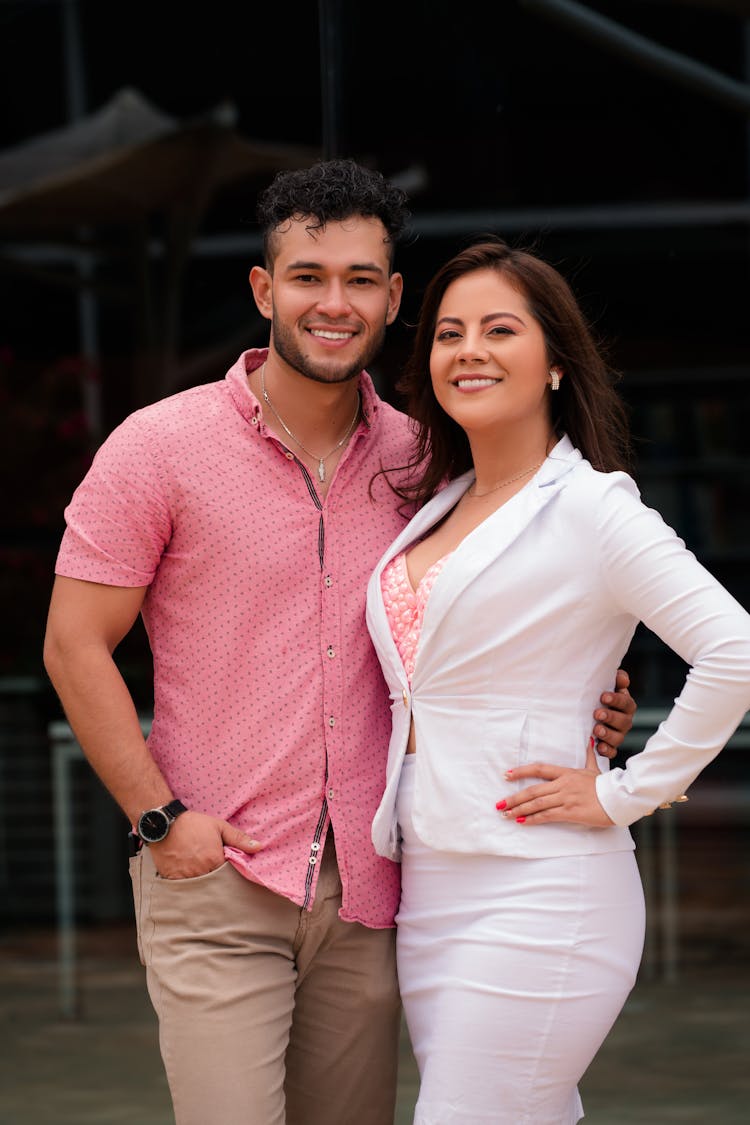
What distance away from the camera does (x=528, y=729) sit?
2.33 m

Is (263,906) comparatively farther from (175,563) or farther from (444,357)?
(444,357)

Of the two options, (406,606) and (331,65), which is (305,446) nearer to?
(406,606)

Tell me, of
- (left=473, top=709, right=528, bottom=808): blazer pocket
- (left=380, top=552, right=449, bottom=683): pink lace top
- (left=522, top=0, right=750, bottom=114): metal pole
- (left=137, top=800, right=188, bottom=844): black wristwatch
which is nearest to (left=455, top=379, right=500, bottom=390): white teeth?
(left=380, top=552, right=449, bottom=683): pink lace top

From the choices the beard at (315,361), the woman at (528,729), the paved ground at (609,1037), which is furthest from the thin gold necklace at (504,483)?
the paved ground at (609,1037)

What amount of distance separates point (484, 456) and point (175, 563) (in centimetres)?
46

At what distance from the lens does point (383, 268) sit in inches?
99.9

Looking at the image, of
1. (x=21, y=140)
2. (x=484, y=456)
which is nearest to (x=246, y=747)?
(x=484, y=456)

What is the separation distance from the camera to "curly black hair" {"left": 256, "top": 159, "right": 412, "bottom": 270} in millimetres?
2480

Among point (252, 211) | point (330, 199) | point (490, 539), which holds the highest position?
point (330, 199)

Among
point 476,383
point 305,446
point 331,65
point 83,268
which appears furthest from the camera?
point 83,268

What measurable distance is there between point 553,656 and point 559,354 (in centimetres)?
42

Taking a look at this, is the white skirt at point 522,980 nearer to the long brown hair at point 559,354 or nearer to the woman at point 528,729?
the woman at point 528,729

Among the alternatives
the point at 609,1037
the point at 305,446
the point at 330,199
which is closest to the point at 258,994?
the point at 305,446

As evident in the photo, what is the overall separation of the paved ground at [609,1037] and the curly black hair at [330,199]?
2084mm
